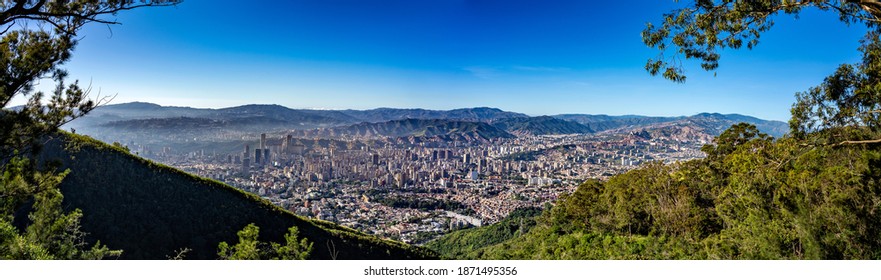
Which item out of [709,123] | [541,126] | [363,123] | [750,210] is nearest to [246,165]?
[709,123]

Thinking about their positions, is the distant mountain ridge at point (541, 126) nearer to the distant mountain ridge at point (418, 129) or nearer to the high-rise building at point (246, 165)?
the distant mountain ridge at point (418, 129)

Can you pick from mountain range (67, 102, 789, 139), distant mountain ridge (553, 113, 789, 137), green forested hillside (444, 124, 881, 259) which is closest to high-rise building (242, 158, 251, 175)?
mountain range (67, 102, 789, 139)

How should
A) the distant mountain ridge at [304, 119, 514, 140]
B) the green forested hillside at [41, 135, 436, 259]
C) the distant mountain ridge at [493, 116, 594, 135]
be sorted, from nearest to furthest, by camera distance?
the green forested hillside at [41, 135, 436, 259]
the distant mountain ridge at [493, 116, 594, 135]
the distant mountain ridge at [304, 119, 514, 140]

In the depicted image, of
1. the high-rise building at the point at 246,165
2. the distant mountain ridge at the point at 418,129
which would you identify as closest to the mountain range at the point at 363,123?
the distant mountain ridge at the point at 418,129

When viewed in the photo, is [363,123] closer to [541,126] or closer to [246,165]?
[541,126]

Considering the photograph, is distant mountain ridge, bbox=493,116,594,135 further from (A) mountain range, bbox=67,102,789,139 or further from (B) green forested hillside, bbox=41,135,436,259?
(B) green forested hillside, bbox=41,135,436,259

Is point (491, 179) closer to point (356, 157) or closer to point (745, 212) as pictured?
point (356, 157)
